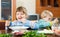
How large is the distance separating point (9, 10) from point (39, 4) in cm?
64

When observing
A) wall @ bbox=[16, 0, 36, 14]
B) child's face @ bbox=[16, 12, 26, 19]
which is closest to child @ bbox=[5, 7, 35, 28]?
child's face @ bbox=[16, 12, 26, 19]

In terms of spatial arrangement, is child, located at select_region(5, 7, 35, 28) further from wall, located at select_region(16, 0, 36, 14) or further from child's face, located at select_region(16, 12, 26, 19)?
wall, located at select_region(16, 0, 36, 14)

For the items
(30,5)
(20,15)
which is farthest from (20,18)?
(30,5)

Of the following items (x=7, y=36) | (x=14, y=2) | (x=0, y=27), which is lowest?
(x=0, y=27)

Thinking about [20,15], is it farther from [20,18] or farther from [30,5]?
[30,5]

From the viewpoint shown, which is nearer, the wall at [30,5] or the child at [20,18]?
the child at [20,18]

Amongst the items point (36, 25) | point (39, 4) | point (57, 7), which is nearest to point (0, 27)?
point (36, 25)

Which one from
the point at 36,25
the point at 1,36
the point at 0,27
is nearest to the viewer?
the point at 1,36

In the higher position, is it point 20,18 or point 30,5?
point 30,5

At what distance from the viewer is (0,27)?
96.2 inches

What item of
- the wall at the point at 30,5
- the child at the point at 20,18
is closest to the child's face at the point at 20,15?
the child at the point at 20,18

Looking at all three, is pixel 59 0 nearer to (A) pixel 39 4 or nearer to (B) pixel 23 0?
(A) pixel 39 4

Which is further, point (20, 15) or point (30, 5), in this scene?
point (30, 5)

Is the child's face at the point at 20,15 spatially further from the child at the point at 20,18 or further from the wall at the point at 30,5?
the wall at the point at 30,5
